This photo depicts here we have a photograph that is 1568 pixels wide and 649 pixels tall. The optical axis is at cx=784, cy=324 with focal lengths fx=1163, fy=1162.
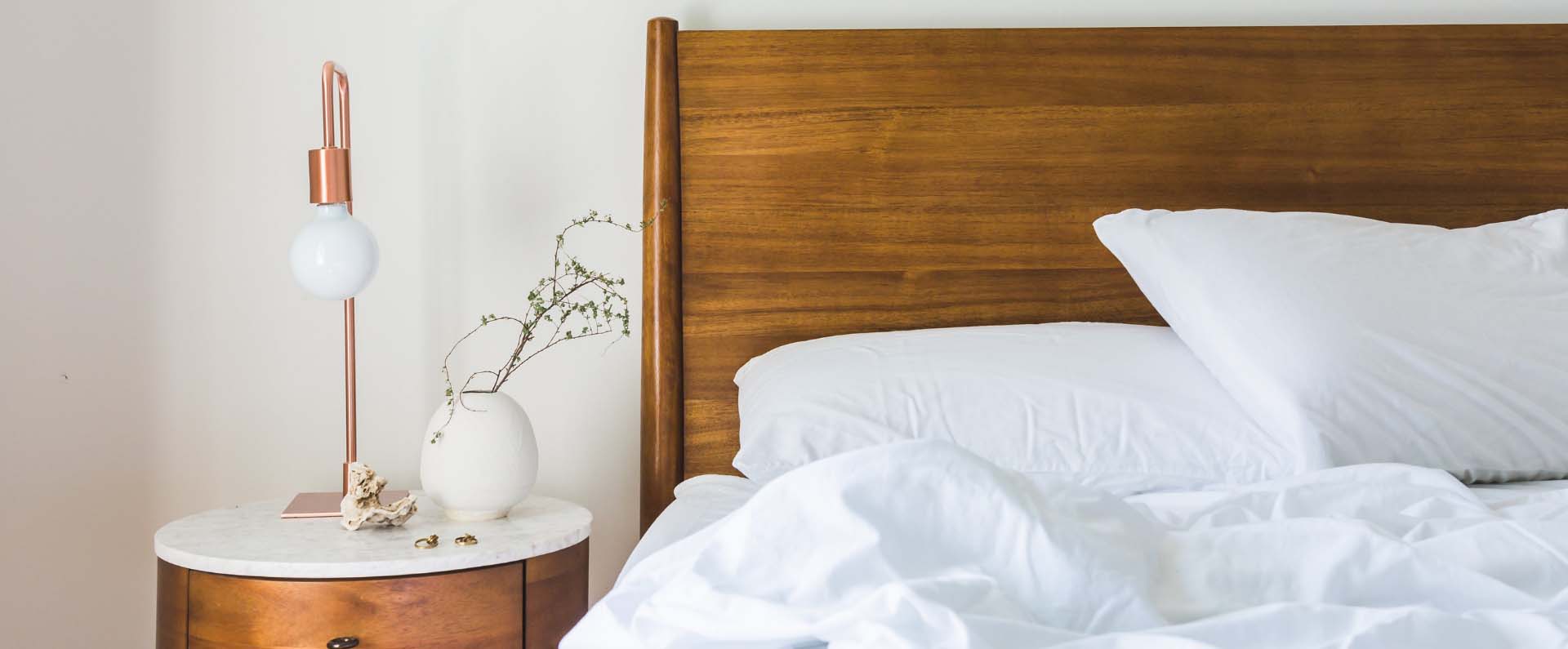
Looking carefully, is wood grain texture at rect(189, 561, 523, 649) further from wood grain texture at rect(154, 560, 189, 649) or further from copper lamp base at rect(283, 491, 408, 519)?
copper lamp base at rect(283, 491, 408, 519)

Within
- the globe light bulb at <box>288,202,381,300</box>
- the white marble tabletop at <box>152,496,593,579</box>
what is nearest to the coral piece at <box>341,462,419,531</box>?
the white marble tabletop at <box>152,496,593,579</box>

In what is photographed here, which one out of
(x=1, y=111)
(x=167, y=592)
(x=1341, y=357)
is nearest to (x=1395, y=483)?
(x=1341, y=357)

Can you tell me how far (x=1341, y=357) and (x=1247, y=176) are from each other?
56 centimetres

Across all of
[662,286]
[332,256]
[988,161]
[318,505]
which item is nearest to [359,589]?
[318,505]

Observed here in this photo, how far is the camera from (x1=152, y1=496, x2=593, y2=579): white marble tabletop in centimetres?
120

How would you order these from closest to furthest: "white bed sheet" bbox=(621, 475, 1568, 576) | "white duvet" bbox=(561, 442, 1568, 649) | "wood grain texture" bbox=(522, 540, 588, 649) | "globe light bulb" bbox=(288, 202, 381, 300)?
"white duvet" bbox=(561, 442, 1568, 649), "white bed sheet" bbox=(621, 475, 1568, 576), "wood grain texture" bbox=(522, 540, 588, 649), "globe light bulb" bbox=(288, 202, 381, 300)

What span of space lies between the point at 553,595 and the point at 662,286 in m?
0.49

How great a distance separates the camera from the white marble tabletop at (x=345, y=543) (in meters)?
1.20

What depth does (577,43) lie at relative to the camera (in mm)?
1752

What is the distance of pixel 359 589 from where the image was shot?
1204 mm

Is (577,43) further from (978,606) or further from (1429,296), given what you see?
(978,606)

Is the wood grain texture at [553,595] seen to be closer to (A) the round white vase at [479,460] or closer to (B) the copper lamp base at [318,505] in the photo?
(A) the round white vase at [479,460]

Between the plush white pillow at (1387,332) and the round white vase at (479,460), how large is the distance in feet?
2.60

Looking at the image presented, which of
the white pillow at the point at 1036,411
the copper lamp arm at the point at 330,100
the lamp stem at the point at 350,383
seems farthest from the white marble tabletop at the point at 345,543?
the copper lamp arm at the point at 330,100
